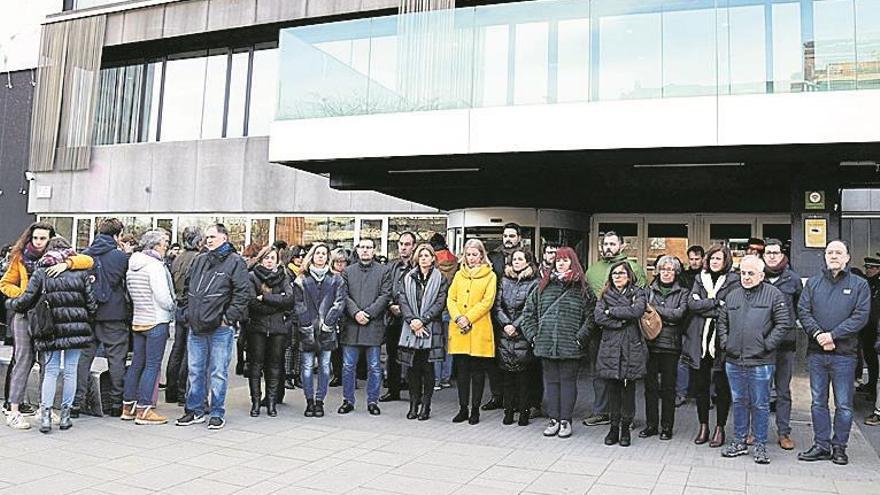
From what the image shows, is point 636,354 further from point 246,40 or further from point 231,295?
point 246,40

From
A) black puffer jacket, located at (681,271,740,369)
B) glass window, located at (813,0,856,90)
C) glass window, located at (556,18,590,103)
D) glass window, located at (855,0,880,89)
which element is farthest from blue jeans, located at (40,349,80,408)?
glass window, located at (855,0,880,89)

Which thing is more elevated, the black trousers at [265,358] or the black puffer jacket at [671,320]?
the black puffer jacket at [671,320]

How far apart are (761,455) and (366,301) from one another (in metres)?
4.16

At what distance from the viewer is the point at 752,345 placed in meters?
6.38

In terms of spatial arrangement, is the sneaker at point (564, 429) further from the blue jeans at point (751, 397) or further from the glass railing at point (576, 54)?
the glass railing at point (576, 54)

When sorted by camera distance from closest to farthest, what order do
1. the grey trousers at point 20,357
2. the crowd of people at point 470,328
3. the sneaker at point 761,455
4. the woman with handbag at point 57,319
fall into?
the sneaker at point 761,455
the crowd of people at point 470,328
the woman with handbag at point 57,319
the grey trousers at point 20,357

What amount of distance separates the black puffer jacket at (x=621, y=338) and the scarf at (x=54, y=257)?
5010 mm

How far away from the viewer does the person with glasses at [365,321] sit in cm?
806

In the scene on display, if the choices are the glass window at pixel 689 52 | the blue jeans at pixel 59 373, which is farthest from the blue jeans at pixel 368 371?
the glass window at pixel 689 52

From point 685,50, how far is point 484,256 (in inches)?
144

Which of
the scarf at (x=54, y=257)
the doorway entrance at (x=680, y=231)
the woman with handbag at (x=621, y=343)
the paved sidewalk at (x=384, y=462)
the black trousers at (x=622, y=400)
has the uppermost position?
the doorway entrance at (x=680, y=231)

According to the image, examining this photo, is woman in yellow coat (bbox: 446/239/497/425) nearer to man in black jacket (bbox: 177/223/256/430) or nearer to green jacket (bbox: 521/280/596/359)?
green jacket (bbox: 521/280/596/359)

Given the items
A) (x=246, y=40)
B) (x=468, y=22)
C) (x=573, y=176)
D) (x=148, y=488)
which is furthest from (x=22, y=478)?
(x=246, y=40)

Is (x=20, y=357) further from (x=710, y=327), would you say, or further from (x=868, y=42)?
(x=868, y=42)
